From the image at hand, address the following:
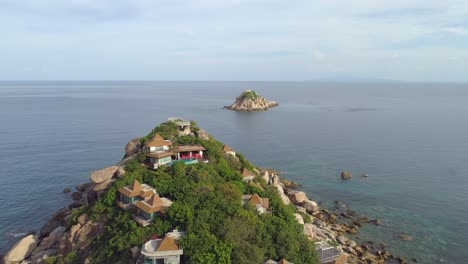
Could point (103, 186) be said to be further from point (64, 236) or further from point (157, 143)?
point (157, 143)

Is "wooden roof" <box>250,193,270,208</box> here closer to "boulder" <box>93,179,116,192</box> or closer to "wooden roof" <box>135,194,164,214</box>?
"wooden roof" <box>135,194,164,214</box>

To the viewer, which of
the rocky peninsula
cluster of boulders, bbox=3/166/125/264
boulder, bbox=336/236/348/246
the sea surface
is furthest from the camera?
the sea surface

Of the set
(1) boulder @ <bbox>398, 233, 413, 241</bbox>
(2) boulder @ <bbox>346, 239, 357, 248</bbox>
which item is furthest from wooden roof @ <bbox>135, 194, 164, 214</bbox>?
(1) boulder @ <bbox>398, 233, 413, 241</bbox>

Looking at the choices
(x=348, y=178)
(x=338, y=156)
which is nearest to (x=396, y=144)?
(x=338, y=156)

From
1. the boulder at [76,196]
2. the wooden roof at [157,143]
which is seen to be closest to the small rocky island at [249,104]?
the boulder at [76,196]

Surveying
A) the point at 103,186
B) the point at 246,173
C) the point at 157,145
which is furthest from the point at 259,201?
the point at 103,186

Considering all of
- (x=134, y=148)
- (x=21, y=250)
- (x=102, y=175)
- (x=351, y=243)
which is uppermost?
(x=134, y=148)
